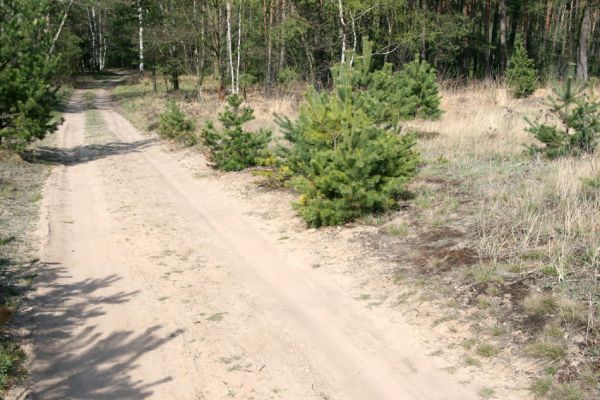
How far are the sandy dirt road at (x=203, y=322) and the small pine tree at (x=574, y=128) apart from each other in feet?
17.5

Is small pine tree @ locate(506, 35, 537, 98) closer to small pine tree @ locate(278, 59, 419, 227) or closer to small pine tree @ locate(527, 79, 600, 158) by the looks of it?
small pine tree @ locate(527, 79, 600, 158)

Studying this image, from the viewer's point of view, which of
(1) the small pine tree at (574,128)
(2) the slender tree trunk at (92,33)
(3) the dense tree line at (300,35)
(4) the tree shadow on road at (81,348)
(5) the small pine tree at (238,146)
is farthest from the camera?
(2) the slender tree trunk at (92,33)

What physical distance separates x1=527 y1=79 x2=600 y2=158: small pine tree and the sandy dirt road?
5342 mm

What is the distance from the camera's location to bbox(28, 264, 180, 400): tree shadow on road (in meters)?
4.60

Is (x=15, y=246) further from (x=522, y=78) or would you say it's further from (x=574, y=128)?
(x=522, y=78)

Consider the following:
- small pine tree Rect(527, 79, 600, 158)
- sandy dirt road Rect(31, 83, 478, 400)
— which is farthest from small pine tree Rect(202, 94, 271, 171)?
small pine tree Rect(527, 79, 600, 158)

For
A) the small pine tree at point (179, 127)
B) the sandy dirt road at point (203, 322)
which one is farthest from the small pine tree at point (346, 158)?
the small pine tree at point (179, 127)

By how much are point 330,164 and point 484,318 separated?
11.7ft

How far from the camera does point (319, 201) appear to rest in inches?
328

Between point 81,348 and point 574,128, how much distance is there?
348 inches

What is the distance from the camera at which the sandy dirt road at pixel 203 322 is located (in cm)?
463

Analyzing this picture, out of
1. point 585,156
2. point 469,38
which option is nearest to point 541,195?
point 585,156

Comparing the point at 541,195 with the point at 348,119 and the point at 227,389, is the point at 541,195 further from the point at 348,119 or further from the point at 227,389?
the point at 227,389

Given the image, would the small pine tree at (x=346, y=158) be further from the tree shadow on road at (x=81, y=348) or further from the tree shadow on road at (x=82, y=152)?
the tree shadow on road at (x=82, y=152)
